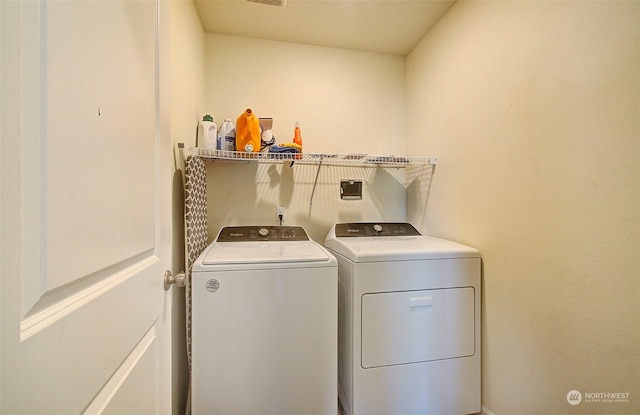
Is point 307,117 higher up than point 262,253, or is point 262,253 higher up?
point 307,117

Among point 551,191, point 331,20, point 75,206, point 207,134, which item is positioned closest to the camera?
point 75,206

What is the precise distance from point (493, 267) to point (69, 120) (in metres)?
1.69

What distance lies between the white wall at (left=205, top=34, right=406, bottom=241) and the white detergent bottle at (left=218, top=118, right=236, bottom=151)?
8.6 inches

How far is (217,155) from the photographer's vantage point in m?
1.54

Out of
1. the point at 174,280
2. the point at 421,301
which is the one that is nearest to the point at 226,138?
the point at 174,280

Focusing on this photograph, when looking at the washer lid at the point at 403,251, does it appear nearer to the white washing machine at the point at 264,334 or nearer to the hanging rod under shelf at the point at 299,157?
the white washing machine at the point at 264,334

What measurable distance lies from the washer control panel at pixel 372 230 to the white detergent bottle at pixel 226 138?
0.95 meters

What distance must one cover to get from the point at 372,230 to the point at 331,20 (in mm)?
1554

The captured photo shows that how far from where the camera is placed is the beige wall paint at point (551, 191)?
82 cm

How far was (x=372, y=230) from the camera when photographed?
70.8 inches

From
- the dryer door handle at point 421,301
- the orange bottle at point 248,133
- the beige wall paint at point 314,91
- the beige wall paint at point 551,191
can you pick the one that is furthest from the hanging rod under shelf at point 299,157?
the dryer door handle at point 421,301

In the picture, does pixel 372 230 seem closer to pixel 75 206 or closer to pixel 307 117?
pixel 307 117

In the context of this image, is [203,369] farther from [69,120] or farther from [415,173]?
→ [415,173]

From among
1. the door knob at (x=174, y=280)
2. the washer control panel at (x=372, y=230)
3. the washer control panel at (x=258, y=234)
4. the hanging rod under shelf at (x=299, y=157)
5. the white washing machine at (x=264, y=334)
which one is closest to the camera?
the door knob at (x=174, y=280)
